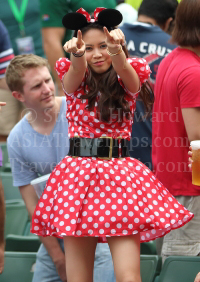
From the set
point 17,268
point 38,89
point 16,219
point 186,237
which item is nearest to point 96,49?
point 38,89

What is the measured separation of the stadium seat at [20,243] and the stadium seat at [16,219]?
1.04 feet

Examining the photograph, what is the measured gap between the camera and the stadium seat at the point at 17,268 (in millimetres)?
3395

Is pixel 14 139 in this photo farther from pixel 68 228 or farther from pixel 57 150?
pixel 68 228

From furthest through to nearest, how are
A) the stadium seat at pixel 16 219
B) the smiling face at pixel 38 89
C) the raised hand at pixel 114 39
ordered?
the stadium seat at pixel 16 219, the smiling face at pixel 38 89, the raised hand at pixel 114 39

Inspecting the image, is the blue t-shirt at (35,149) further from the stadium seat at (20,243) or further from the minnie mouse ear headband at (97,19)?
the minnie mouse ear headband at (97,19)

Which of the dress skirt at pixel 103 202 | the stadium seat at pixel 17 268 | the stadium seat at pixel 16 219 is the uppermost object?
the dress skirt at pixel 103 202

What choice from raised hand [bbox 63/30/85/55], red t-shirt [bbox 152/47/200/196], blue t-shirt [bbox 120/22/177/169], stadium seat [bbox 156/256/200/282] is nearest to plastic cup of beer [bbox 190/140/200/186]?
red t-shirt [bbox 152/47/200/196]

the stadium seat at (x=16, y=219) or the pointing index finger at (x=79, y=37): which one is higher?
the pointing index finger at (x=79, y=37)

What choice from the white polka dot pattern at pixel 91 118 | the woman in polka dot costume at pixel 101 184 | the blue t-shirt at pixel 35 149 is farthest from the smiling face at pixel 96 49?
the blue t-shirt at pixel 35 149

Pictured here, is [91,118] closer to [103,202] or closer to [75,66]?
[75,66]

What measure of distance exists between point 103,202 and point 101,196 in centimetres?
3

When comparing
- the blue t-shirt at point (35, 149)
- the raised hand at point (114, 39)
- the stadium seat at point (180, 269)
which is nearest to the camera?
the raised hand at point (114, 39)

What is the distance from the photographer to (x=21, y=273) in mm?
3416

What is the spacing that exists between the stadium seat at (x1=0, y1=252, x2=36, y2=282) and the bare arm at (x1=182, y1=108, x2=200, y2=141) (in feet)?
4.33
